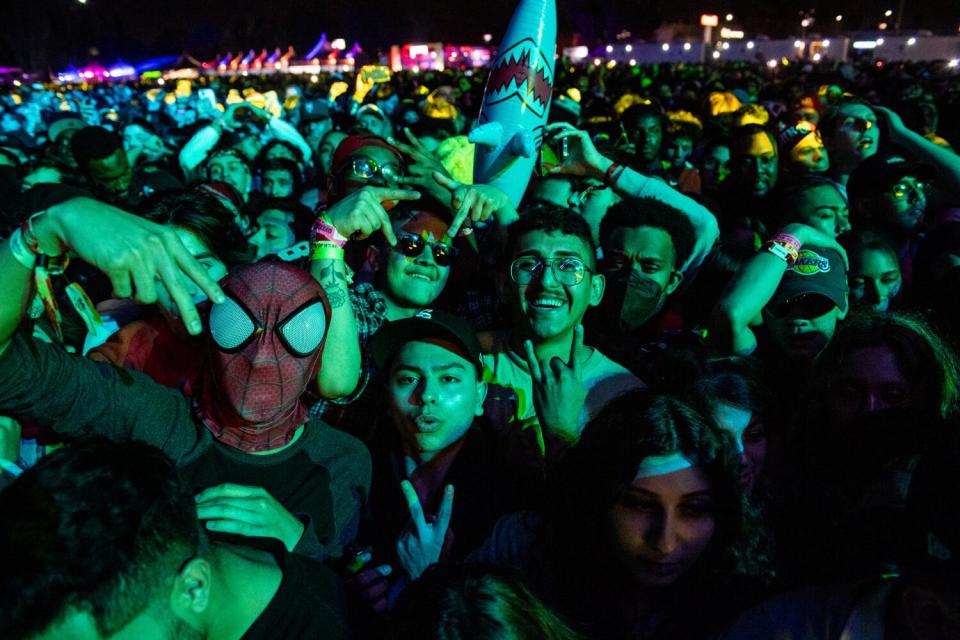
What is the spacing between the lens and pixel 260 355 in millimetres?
1940

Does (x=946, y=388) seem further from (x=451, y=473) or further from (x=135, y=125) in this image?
(x=135, y=125)

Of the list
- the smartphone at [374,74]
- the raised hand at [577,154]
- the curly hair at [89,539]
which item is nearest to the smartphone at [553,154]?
the raised hand at [577,154]

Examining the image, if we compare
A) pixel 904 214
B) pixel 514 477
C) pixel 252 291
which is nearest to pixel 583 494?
pixel 514 477

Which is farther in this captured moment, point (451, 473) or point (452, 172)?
point (452, 172)

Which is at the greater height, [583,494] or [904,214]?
[904,214]

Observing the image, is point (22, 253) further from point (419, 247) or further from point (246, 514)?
point (419, 247)

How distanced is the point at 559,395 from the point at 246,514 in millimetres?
1159

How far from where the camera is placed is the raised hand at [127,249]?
1480 mm

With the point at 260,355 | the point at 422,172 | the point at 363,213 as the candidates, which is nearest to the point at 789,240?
the point at 422,172

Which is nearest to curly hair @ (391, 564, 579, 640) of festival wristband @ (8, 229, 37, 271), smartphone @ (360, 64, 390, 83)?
festival wristband @ (8, 229, 37, 271)

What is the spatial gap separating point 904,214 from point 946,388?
1816 mm

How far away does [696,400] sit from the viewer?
7.21ft

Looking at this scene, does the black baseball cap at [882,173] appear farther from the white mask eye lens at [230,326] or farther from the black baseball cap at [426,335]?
the white mask eye lens at [230,326]

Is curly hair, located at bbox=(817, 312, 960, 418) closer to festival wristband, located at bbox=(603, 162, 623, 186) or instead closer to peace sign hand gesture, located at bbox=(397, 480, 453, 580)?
peace sign hand gesture, located at bbox=(397, 480, 453, 580)
